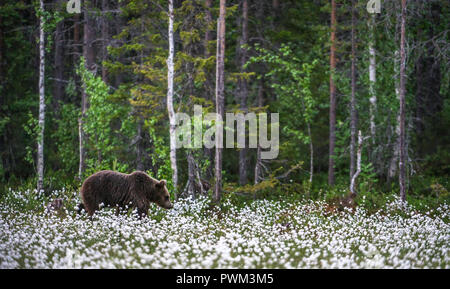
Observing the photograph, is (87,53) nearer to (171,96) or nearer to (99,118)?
(99,118)

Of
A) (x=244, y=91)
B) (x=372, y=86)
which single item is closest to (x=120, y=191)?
(x=244, y=91)

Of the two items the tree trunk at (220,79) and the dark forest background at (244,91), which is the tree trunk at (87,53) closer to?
the dark forest background at (244,91)

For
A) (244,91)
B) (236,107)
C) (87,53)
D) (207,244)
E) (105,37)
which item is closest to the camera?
(207,244)

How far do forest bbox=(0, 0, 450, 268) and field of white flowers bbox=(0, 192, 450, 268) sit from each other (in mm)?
267

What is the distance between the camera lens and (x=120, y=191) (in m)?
12.3

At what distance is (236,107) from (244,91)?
5.48 feet

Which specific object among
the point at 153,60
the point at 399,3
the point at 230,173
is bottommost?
the point at 230,173

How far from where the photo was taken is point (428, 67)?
2572cm

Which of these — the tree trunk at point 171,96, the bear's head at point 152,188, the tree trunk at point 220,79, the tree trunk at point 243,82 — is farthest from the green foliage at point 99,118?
the tree trunk at point 243,82

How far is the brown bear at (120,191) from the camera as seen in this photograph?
39.7 feet
